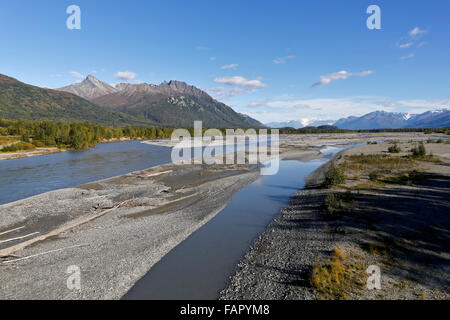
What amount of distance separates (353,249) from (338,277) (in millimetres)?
3728

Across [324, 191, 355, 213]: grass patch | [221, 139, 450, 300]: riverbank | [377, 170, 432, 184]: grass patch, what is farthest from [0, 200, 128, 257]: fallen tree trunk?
[377, 170, 432, 184]: grass patch

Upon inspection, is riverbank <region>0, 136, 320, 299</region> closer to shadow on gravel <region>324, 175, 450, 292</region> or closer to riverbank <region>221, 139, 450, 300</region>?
riverbank <region>221, 139, 450, 300</region>

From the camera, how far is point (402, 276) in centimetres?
1143

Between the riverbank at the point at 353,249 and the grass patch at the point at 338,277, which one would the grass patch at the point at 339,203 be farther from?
the grass patch at the point at 338,277

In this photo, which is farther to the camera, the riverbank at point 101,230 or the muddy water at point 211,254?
the riverbank at point 101,230

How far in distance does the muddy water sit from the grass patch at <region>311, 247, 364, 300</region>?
5.14 m

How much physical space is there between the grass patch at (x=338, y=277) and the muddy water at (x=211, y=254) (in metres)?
5.14

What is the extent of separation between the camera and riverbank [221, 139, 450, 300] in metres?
11.0

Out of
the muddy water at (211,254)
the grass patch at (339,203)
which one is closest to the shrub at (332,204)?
the grass patch at (339,203)

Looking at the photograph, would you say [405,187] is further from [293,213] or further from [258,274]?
[258,274]

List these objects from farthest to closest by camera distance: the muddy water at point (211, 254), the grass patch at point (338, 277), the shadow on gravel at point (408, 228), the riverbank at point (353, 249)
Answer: the muddy water at point (211, 254), the shadow on gravel at point (408, 228), the riverbank at point (353, 249), the grass patch at point (338, 277)

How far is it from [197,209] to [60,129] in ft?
333

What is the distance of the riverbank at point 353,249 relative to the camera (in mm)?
10969
